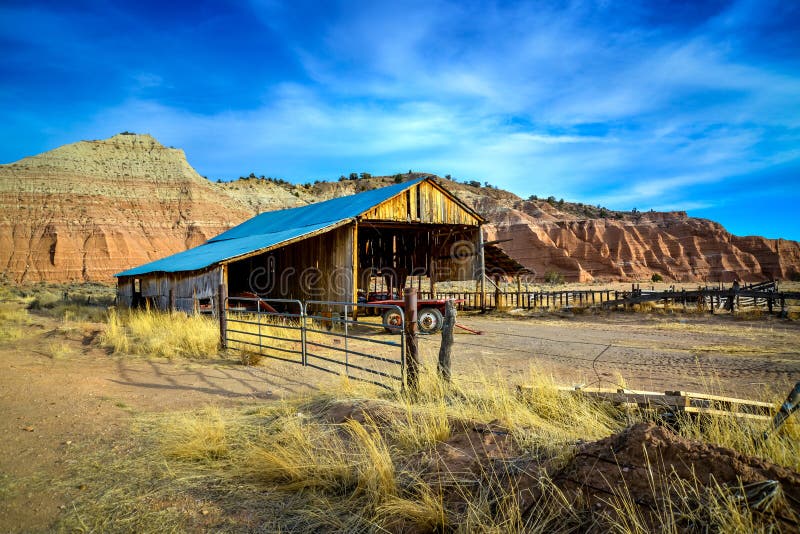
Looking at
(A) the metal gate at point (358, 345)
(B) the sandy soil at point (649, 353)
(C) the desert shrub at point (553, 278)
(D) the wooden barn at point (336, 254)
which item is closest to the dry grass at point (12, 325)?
(D) the wooden barn at point (336, 254)

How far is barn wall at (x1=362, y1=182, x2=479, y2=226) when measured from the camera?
20356 mm

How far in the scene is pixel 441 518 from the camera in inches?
122

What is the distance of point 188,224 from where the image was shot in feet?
182

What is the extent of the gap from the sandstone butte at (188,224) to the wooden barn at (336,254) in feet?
90.8

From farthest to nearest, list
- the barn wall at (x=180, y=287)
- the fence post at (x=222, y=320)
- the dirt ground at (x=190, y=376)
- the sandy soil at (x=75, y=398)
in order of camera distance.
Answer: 1. the barn wall at (x=180, y=287)
2. the fence post at (x=222, y=320)
3. the dirt ground at (x=190, y=376)
4. the sandy soil at (x=75, y=398)

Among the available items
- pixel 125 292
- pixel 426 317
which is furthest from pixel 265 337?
pixel 125 292

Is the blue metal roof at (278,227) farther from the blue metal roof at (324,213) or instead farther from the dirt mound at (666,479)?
the dirt mound at (666,479)

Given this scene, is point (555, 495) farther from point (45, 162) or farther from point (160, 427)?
point (45, 162)

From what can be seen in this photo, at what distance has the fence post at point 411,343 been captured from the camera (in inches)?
255

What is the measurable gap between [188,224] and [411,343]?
55.3 metres

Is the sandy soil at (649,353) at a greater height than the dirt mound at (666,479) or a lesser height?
lesser

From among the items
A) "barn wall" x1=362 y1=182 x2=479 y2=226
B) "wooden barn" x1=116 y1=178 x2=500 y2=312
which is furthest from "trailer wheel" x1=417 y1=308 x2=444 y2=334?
"barn wall" x1=362 y1=182 x2=479 y2=226

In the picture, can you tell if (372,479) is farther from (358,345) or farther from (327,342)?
(327,342)

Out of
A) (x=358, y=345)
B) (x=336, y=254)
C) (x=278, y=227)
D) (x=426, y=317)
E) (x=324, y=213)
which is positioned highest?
(x=324, y=213)
